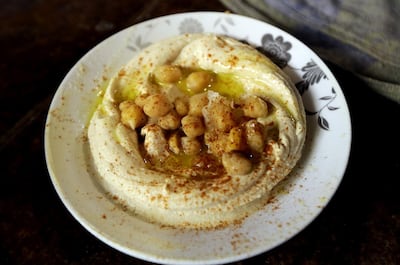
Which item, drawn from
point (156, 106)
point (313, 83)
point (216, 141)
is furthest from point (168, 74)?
point (313, 83)

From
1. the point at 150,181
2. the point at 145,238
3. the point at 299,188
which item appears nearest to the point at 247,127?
the point at 299,188

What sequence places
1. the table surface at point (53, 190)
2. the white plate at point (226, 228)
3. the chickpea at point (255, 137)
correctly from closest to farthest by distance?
the white plate at point (226, 228)
the table surface at point (53, 190)
the chickpea at point (255, 137)

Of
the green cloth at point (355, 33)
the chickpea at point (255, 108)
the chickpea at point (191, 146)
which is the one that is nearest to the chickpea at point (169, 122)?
the chickpea at point (191, 146)

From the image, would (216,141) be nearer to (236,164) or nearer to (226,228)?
(236,164)

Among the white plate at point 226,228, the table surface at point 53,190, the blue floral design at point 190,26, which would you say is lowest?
the table surface at point 53,190

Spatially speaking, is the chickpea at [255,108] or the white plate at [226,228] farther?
the chickpea at [255,108]

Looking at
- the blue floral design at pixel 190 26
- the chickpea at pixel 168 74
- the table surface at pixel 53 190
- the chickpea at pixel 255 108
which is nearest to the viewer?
the table surface at pixel 53 190

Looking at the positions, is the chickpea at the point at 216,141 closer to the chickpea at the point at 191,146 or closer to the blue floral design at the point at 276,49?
the chickpea at the point at 191,146
